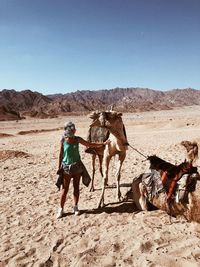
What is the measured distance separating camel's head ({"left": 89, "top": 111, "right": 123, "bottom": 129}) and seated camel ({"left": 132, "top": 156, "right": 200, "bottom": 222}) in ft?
3.49

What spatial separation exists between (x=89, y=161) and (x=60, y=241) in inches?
331

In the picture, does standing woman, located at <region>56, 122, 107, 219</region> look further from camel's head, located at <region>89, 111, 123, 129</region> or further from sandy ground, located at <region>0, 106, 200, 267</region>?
sandy ground, located at <region>0, 106, 200, 267</region>

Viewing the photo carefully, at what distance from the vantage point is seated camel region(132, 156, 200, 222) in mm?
5719

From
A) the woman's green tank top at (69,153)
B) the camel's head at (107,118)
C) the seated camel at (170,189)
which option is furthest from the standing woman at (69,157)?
the seated camel at (170,189)

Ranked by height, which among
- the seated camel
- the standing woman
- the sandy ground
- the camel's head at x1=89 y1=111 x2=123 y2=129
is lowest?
the sandy ground

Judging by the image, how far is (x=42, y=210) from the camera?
Result: 7.42 meters

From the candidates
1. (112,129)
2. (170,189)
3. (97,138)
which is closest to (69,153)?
(112,129)

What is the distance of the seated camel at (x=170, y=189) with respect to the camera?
5.72m

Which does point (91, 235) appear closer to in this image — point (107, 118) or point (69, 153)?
point (69, 153)

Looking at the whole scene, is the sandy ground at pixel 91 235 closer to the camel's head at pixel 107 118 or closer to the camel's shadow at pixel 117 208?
the camel's shadow at pixel 117 208

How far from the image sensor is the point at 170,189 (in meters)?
5.94

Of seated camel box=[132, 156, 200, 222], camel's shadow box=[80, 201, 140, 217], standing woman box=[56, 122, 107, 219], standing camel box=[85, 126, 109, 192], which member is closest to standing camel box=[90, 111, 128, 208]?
camel's shadow box=[80, 201, 140, 217]

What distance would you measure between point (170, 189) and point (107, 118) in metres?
1.95

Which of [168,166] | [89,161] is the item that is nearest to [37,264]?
[168,166]
